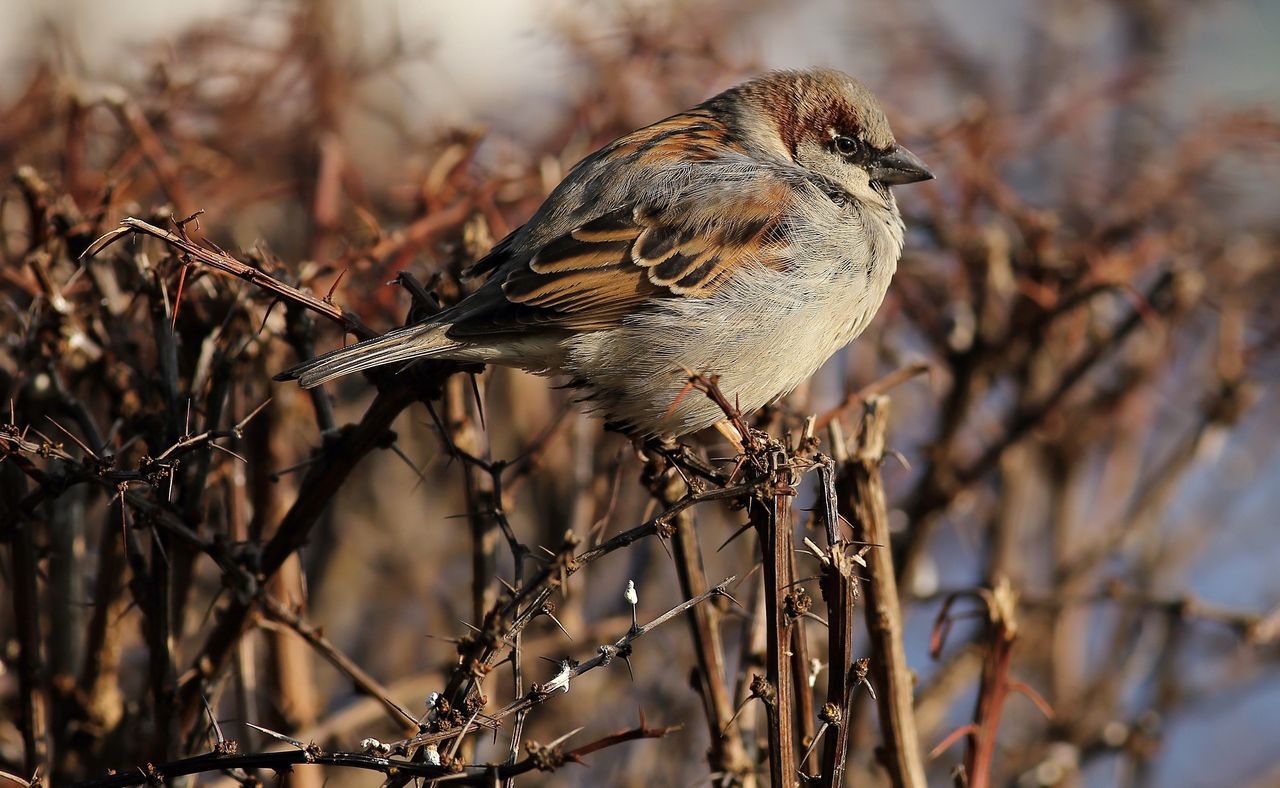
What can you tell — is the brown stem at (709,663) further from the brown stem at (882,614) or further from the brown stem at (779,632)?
the brown stem at (779,632)

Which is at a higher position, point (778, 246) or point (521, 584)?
point (778, 246)

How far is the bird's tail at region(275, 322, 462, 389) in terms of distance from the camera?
2.36 meters

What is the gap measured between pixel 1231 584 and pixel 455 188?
4.19 metres

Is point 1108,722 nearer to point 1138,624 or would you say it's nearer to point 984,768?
point 1138,624

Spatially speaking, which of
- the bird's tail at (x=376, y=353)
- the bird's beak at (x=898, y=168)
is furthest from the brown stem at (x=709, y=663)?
the bird's beak at (x=898, y=168)

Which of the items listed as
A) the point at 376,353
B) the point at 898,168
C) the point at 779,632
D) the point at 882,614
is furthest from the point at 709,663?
the point at 898,168

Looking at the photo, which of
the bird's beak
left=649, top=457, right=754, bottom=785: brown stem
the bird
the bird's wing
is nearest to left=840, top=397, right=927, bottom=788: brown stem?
left=649, top=457, right=754, bottom=785: brown stem

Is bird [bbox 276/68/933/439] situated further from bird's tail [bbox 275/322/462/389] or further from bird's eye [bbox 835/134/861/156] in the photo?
bird's eye [bbox 835/134/861/156]

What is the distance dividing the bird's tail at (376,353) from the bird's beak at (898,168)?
5.04ft

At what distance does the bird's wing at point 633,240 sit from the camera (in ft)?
9.64

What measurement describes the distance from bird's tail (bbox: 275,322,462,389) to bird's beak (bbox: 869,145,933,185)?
1536mm

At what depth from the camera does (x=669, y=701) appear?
395 centimetres

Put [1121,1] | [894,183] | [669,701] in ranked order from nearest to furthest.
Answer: [894,183], [669,701], [1121,1]

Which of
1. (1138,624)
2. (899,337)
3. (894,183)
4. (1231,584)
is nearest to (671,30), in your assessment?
(894,183)
